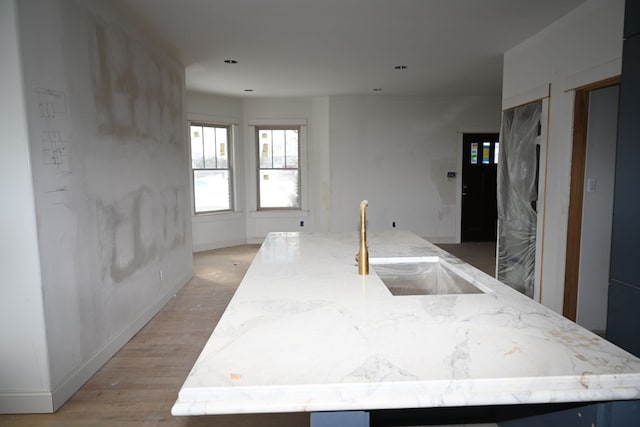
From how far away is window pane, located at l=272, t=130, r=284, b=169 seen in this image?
7.34 metres

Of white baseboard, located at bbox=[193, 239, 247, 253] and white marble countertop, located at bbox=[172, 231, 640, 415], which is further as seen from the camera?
white baseboard, located at bbox=[193, 239, 247, 253]

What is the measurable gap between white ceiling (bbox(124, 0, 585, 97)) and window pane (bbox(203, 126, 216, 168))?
3.58ft

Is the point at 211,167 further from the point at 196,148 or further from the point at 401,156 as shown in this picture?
the point at 401,156

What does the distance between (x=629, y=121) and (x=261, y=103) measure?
5793mm

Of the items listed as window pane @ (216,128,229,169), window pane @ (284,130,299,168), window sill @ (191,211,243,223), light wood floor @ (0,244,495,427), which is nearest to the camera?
light wood floor @ (0,244,495,427)

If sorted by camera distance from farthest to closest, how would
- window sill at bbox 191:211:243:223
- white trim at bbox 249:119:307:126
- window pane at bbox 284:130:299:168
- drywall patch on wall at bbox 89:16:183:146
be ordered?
window pane at bbox 284:130:299:168
white trim at bbox 249:119:307:126
window sill at bbox 191:211:243:223
drywall patch on wall at bbox 89:16:183:146

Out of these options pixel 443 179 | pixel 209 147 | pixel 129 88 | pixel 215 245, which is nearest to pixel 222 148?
pixel 209 147

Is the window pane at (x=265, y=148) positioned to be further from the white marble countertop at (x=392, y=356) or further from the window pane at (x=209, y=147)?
the white marble countertop at (x=392, y=356)

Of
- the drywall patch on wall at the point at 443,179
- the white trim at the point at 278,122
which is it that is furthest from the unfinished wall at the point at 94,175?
the drywall patch on wall at the point at 443,179

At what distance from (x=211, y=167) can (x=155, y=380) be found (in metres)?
4.68

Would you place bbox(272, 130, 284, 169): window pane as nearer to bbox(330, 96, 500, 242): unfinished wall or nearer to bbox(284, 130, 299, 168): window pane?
bbox(284, 130, 299, 168): window pane

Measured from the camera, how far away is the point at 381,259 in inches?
83.0

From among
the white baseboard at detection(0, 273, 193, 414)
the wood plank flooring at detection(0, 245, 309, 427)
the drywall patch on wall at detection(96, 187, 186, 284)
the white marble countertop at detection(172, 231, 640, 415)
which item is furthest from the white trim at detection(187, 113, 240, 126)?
the white marble countertop at detection(172, 231, 640, 415)

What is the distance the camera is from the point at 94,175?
2.78 meters
